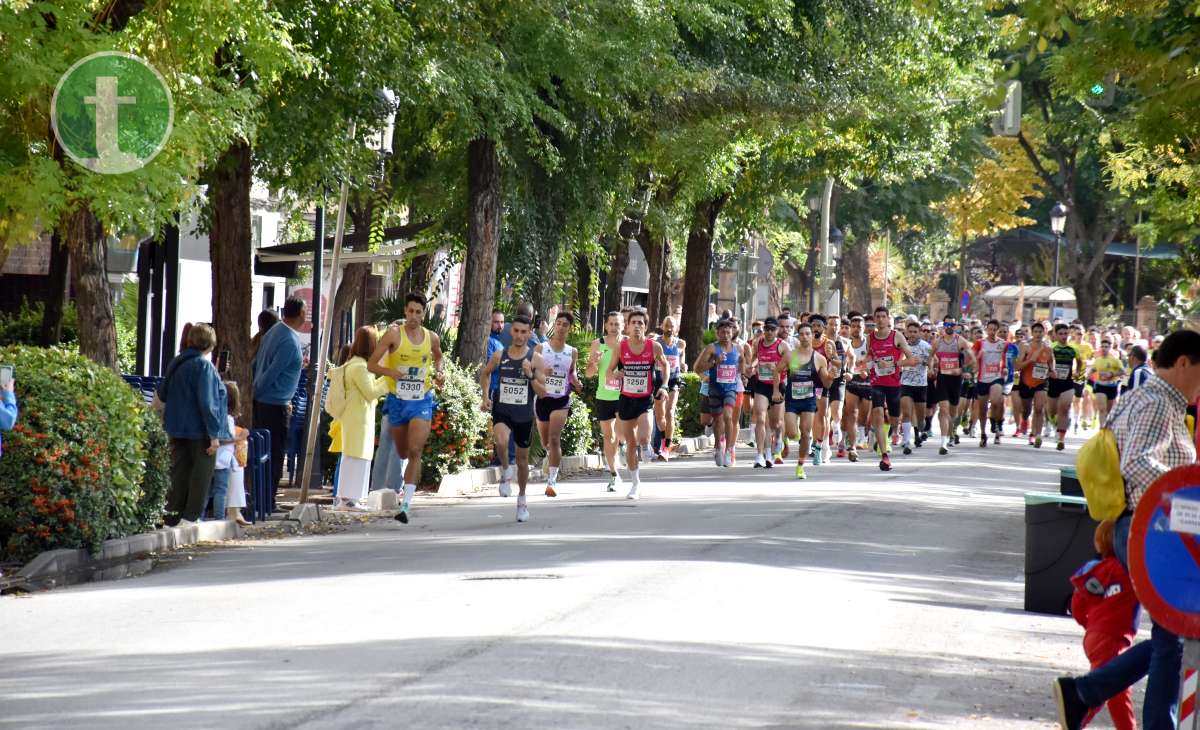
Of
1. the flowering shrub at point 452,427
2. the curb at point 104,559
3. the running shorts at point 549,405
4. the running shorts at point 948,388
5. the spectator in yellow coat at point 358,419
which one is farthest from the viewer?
the running shorts at point 948,388

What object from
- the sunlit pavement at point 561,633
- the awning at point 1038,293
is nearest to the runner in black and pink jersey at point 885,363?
the sunlit pavement at point 561,633

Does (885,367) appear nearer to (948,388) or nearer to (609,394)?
(609,394)

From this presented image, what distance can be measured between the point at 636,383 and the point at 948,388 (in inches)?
429

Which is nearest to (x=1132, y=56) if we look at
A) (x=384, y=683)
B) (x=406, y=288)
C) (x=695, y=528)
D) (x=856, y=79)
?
(x=695, y=528)

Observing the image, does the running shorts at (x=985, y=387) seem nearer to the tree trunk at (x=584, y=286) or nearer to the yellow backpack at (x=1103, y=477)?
→ the tree trunk at (x=584, y=286)

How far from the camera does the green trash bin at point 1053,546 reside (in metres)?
10.3

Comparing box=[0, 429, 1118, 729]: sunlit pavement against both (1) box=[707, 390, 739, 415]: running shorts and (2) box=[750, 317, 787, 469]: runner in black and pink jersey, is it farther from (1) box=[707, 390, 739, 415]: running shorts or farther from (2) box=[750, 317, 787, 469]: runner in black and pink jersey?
(1) box=[707, 390, 739, 415]: running shorts

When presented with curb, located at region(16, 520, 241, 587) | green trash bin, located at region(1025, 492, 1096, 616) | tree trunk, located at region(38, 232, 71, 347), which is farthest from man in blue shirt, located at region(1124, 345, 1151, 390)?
tree trunk, located at region(38, 232, 71, 347)

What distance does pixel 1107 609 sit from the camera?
7121 mm

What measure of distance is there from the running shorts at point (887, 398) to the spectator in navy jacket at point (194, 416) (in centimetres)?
1153

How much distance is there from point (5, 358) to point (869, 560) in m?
6.37

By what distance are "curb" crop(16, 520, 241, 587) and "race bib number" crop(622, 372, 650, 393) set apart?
257 inches

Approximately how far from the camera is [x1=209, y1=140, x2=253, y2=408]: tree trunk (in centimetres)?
1816

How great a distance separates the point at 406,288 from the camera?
113 feet
